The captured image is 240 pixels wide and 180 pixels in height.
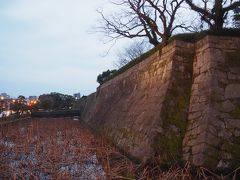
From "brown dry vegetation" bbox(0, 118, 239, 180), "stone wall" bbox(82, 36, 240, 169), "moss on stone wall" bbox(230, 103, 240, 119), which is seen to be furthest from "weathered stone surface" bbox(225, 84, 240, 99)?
"brown dry vegetation" bbox(0, 118, 239, 180)

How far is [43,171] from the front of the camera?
7062 mm

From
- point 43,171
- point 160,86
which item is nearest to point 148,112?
point 160,86

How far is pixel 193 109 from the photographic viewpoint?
883 cm

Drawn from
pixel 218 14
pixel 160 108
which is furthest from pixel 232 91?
pixel 218 14

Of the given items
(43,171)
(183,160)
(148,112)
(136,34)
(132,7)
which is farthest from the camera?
(136,34)

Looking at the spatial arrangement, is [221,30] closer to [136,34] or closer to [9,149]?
[9,149]

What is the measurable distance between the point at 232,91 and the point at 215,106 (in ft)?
2.10

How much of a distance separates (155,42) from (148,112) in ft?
22.9

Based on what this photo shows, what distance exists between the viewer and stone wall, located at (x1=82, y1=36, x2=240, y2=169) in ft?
25.3

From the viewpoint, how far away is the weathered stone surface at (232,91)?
27.7 feet

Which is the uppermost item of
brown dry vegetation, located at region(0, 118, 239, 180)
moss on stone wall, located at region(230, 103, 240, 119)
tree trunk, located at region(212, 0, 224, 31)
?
tree trunk, located at region(212, 0, 224, 31)

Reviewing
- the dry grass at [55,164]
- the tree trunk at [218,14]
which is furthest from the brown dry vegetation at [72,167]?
the tree trunk at [218,14]

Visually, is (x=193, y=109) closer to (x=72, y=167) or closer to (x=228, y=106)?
(x=228, y=106)

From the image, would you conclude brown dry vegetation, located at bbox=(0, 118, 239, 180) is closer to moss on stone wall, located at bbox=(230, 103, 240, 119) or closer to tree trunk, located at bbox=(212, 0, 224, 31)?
moss on stone wall, located at bbox=(230, 103, 240, 119)
